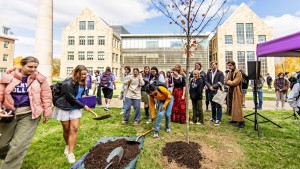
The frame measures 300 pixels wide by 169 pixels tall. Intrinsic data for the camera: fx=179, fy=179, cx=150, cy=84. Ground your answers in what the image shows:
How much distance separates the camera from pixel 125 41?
157 ft

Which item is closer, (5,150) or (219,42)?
(5,150)

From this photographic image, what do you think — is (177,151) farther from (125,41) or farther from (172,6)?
(125,41)

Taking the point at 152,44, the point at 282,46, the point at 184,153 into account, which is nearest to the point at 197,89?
the point at 282,46

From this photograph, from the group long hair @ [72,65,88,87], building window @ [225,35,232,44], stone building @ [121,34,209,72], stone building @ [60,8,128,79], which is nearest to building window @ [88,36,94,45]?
stone building @ [60,8,128,79]

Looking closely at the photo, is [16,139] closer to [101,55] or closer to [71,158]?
[71,158]

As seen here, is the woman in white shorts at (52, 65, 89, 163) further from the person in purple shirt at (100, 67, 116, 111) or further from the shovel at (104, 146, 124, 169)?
the person in purple shirt at (100, 67, 116, 111)

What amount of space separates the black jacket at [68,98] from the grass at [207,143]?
3.62 feet

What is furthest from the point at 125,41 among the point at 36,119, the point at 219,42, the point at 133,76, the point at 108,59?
the point at 36,119

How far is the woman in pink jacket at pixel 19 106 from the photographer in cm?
275

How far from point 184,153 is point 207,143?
100 centimetres

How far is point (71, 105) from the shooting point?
137 inches

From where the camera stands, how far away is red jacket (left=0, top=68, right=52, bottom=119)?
9.14ft

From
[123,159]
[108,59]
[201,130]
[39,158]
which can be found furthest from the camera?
[108,59]

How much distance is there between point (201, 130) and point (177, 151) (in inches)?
75.0
